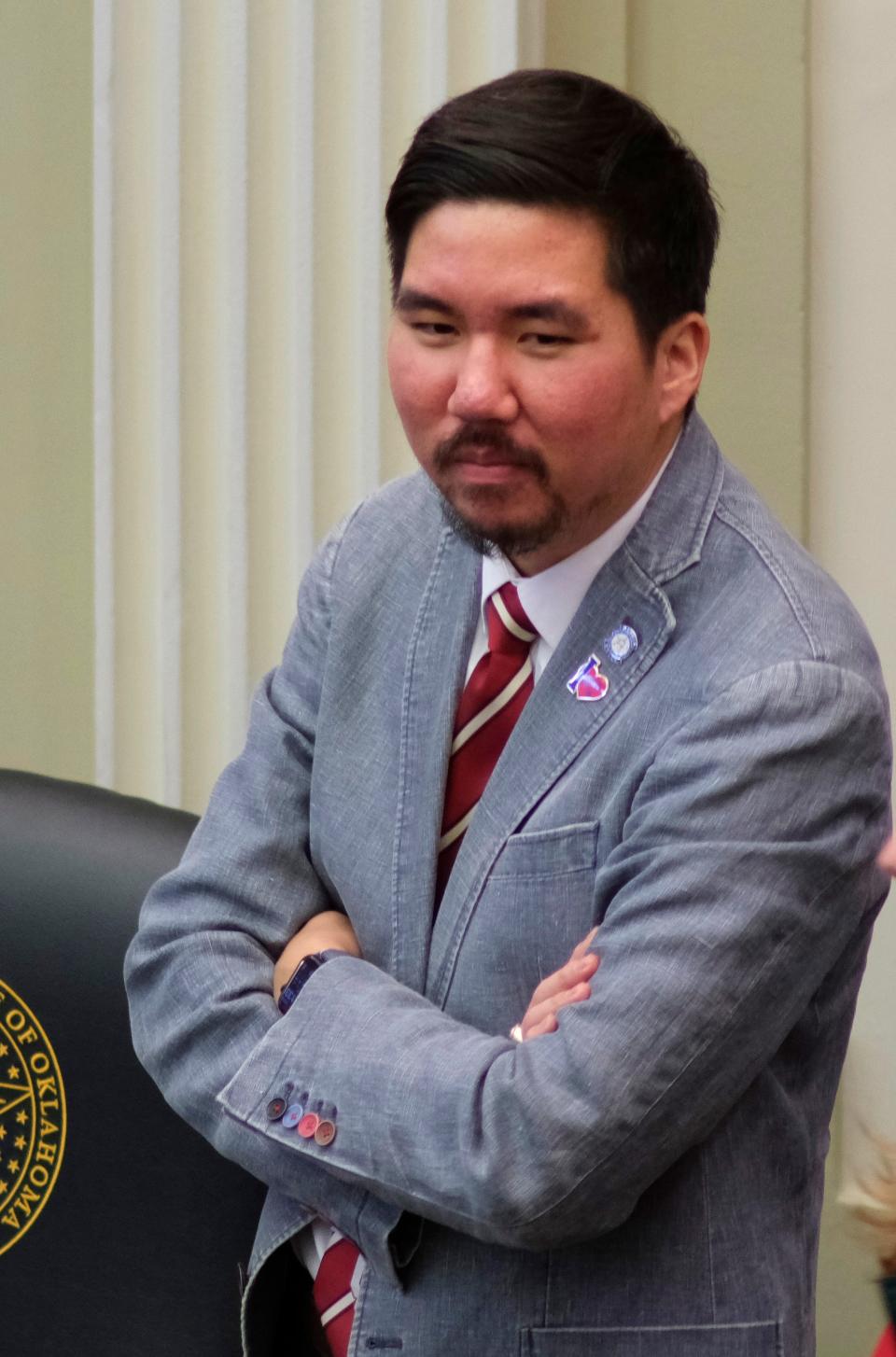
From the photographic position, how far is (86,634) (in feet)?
9.33

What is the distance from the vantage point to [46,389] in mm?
2805

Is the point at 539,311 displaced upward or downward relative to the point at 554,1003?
upward

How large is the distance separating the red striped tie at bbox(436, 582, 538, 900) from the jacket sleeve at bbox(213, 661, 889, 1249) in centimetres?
20

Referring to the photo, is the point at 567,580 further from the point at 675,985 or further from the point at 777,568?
the point at 675,985

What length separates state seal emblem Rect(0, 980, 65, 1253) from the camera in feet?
6.37

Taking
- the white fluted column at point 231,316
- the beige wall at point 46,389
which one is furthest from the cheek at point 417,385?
the beige wall at point 46,389

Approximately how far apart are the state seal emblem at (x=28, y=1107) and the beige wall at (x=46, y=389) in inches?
37.2

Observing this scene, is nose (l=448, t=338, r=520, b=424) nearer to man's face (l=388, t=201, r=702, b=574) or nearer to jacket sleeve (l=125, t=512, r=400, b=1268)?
man's face (l=388, t=201, r=702, b=574)

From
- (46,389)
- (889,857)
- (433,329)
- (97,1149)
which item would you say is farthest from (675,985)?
(46,389)

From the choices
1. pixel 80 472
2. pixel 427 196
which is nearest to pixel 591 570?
pixel 427 196

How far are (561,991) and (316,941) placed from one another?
299mm

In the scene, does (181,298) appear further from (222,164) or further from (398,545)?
(398,545)

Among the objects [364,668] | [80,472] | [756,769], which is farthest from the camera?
[80,472]

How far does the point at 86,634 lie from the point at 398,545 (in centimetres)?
118
